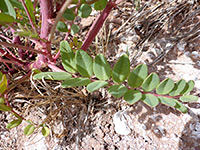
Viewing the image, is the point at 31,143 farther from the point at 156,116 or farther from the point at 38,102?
the point at 156,116

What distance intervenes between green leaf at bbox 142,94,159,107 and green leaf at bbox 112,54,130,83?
0.32ft

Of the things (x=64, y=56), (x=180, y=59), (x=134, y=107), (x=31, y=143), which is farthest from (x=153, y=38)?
(x=31, y=143)

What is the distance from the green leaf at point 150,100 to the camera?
0.56 metres

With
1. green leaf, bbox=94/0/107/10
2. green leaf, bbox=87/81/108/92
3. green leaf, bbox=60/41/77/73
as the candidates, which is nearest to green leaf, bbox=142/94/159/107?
green leaf, bbox=87/81/108/92

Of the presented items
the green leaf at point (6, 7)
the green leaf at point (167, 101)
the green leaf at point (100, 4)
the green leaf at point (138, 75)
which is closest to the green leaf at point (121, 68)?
the green leaf at point (138, 75)

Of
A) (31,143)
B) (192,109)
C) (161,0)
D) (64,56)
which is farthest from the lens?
(161,0)

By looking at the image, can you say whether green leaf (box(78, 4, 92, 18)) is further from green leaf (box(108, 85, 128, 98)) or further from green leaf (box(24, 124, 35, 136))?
green leaf (box(24, 124, 35, 136))

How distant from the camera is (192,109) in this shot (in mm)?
827

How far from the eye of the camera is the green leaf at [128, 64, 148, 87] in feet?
1.92

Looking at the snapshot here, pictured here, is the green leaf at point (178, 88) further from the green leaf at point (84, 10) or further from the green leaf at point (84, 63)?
the green leaf at point (84, 10)

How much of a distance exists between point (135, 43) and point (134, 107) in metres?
0.45

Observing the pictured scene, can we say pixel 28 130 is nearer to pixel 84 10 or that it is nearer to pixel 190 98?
pixel 84 10

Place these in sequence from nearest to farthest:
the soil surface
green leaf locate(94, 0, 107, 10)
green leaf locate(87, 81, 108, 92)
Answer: green leaf locate(87, 81, 108, 92)
green leaf locate(94, 0, 107, 10)
the soil surface

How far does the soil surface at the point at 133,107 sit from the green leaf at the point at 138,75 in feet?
1.08
